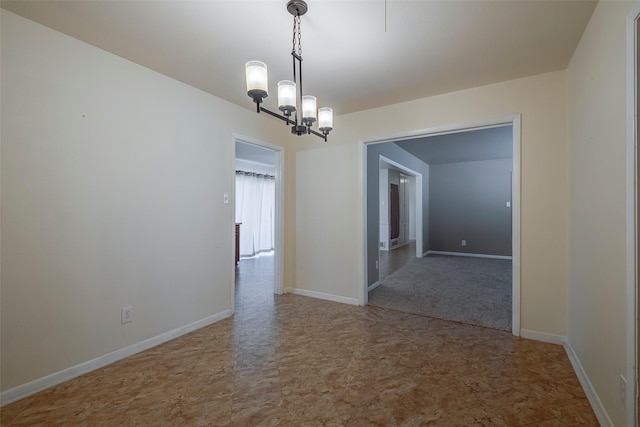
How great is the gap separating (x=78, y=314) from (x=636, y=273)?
10.8 ft

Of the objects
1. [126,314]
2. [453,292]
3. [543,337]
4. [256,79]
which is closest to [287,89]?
[256,79]

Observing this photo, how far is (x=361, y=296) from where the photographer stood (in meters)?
3.53

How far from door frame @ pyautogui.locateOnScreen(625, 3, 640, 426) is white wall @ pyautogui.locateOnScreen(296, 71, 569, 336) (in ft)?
4.52

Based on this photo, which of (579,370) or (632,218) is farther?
(579,370)

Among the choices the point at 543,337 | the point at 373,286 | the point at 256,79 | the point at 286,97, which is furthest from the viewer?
the point at 373,286

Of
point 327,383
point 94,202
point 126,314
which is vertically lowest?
point 327,383

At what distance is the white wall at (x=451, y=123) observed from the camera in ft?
8.18

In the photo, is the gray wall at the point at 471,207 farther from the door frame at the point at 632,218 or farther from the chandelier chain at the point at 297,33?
the chandelier chain at the point at 297,33

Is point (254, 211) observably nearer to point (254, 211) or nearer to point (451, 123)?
point (254, 211)

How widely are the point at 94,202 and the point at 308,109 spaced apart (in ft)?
5.81

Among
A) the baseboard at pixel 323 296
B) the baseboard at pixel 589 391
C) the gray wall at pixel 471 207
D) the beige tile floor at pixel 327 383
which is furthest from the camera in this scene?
the gray wall at pixel 471 207

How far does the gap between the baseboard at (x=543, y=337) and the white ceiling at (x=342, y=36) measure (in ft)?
7.74

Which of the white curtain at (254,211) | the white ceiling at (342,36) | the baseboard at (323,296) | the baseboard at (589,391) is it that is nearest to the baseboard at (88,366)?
the baseboard at (323,296)

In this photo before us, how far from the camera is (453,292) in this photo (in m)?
4.09
